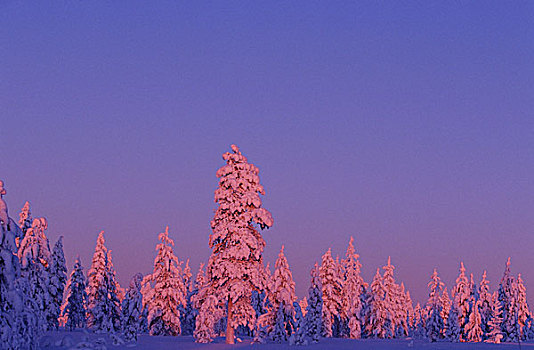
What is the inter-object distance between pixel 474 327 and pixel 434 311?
17.3 feet

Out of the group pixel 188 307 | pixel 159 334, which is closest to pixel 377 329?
pixel 188 307

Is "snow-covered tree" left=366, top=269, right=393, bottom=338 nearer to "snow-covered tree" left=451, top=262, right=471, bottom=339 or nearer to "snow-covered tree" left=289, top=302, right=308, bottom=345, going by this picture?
"snow-covered tree" left=451, top=262, right=471, bottom=339

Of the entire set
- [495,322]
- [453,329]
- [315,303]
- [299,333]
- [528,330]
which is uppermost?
[315,303]

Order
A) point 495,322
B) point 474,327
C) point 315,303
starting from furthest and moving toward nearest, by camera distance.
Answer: point 495,322 → point 474,327 → point 315,303

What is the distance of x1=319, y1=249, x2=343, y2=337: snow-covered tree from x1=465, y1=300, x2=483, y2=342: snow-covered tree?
1477 centimetres

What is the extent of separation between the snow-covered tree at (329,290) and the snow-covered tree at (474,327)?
48.5 ft

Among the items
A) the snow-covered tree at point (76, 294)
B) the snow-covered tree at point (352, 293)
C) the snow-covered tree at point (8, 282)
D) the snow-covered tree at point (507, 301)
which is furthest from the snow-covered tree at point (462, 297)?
the snow-covered tree at point (8, 282)

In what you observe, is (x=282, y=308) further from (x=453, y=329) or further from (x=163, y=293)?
(x=453, y=329)

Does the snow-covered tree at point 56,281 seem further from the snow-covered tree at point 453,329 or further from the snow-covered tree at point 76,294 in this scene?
the snow-covered tree at point 453,329

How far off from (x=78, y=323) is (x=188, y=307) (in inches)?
528

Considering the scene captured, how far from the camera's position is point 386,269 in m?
83.4

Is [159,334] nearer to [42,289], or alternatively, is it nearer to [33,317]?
[42,289]

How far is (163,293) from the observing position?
199 ft

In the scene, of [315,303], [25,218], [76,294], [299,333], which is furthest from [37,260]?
[315,303]
